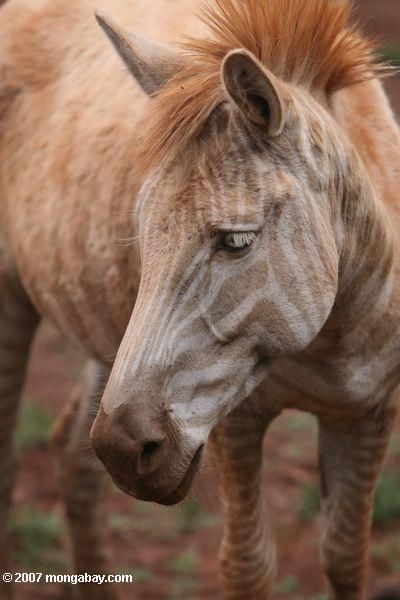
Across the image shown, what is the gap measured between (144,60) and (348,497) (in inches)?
69.9

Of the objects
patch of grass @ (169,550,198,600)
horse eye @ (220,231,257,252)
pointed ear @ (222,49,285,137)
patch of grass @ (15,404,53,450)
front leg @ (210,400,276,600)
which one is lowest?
patch of grass @ (169,550,198,600)

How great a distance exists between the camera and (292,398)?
3557 millimetres

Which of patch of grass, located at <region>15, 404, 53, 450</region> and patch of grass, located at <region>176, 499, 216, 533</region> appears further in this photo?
patch of grass, located at <region>15, 404, 53, 450</region>

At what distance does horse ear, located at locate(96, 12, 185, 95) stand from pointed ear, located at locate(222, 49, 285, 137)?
34cm

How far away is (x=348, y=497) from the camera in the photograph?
13.3ft

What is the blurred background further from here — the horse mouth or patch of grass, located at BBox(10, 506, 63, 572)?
the horse mouth

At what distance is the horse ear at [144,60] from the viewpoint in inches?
120

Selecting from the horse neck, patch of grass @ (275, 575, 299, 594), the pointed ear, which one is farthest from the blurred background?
the pointed ear

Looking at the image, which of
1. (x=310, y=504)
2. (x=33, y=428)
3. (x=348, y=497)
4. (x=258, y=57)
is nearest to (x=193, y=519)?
(x=310, y=504)

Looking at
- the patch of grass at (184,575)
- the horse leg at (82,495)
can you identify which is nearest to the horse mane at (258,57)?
the horse leg at (82,495)

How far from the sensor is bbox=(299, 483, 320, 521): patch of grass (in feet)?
19.2

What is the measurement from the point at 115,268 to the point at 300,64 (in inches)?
47.1

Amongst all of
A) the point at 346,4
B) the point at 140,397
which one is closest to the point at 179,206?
the point at 140,397

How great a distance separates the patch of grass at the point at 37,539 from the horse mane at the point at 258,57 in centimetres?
327
